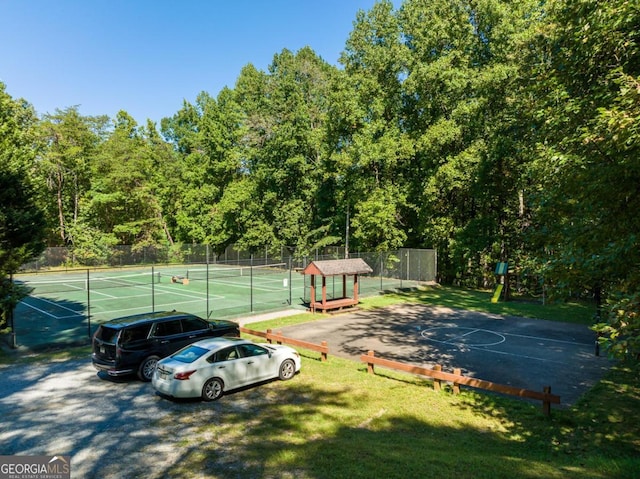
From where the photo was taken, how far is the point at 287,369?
13.5 meters

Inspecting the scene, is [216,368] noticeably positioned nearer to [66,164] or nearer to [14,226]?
[14,226]

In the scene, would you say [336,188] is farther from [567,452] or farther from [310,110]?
[567,452]

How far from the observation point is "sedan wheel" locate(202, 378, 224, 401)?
11.3 meters

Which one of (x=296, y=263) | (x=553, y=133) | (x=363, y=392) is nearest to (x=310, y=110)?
(x=296, y=263)

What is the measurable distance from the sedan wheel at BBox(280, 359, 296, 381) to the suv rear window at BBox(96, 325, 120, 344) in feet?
16.6

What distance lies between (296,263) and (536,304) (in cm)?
2643

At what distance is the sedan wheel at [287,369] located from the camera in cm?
1334

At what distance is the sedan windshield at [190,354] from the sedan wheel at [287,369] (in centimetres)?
276

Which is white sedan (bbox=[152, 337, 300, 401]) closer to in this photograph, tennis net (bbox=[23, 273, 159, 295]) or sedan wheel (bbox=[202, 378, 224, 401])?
sedan wheel (bbox=[202, 378, 224, 401])

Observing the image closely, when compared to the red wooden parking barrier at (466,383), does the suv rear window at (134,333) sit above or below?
above

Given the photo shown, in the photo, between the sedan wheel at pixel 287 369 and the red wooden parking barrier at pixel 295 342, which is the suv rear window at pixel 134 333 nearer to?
the sedan wheel at pixel 287 369

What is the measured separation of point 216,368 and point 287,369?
278 centimetres

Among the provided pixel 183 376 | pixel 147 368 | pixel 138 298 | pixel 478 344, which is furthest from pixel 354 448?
pixel 138 298

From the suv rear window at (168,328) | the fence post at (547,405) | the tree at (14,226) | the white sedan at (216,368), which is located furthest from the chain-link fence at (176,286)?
the fence post at (547,405)
